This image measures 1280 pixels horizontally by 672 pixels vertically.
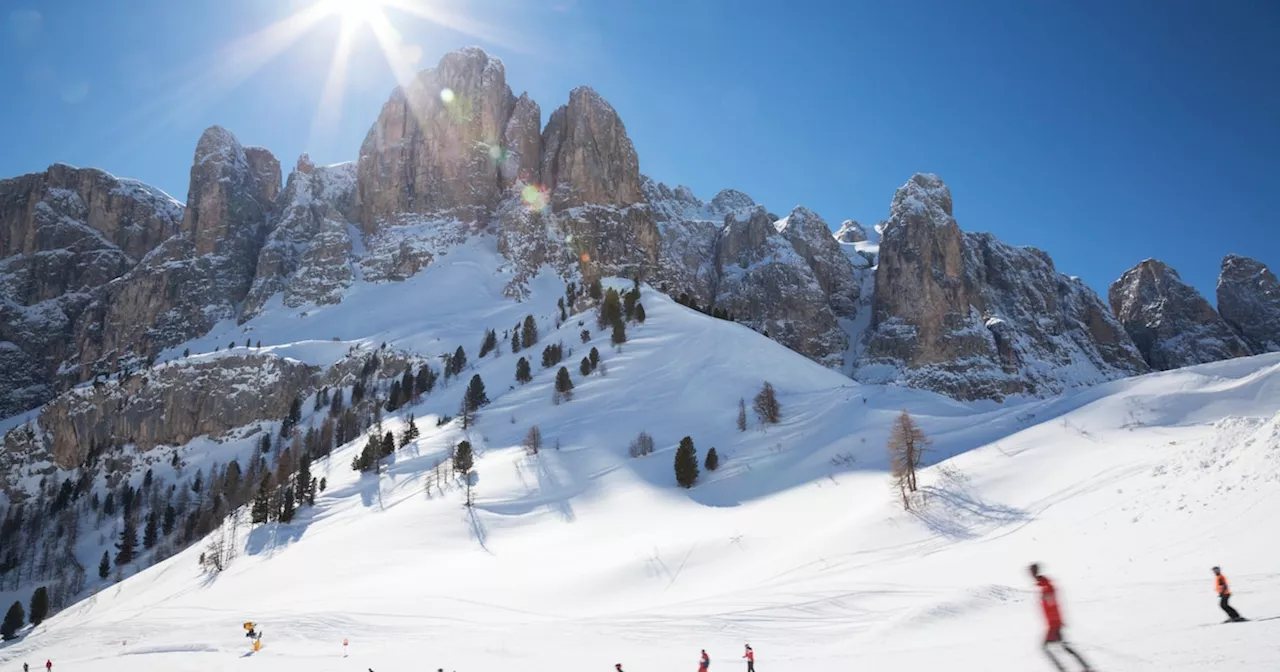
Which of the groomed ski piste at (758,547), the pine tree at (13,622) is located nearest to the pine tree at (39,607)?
the pine tree at (13,622)

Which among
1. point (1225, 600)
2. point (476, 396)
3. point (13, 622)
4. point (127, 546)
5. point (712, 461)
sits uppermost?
point (476, 396)

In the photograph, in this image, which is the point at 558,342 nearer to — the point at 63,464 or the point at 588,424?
the point at 588,424

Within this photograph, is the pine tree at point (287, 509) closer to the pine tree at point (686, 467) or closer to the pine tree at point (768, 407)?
the pine tree at point (686, 467)

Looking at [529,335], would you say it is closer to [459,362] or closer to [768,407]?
[459,362]

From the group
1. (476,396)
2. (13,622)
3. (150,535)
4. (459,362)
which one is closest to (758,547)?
(476,396)

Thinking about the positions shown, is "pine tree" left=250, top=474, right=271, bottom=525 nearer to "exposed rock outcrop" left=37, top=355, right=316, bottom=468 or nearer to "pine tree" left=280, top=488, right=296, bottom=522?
"pine tree" left=280, top=488, right=296, bottom=522

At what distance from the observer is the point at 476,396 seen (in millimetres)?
99500

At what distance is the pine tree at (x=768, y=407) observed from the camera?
7806 cm

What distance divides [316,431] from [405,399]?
20.5 metres

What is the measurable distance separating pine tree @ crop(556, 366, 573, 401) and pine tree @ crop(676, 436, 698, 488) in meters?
26.1

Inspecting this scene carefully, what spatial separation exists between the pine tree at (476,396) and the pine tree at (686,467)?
38.9m

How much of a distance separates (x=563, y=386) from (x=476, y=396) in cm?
1632

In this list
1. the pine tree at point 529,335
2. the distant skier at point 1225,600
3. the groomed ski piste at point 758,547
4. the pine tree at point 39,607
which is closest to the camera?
the distant skier at point 1225,600

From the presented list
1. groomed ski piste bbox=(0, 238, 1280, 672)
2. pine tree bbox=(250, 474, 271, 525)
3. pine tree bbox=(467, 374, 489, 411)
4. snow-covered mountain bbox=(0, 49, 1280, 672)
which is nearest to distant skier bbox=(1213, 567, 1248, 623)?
groomed ski piste bbox=(0, 238, 1280, 672)
